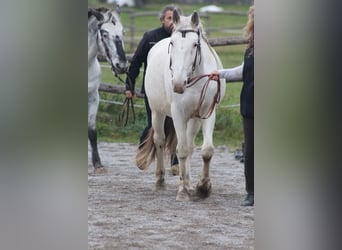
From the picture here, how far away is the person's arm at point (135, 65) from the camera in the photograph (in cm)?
641

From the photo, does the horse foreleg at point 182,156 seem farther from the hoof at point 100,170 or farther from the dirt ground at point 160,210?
the hoof at point 100,170

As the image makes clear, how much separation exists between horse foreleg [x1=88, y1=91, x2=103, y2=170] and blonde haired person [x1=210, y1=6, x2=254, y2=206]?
40.1 inches

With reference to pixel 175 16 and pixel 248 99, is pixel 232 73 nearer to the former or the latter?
pixel 248 99

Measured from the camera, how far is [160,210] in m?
6.38

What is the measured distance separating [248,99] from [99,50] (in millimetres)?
1183

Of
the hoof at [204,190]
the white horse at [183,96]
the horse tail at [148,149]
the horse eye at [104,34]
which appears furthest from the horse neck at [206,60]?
the hoof at [204,190]

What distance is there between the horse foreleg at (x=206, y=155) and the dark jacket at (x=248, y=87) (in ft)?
0.88

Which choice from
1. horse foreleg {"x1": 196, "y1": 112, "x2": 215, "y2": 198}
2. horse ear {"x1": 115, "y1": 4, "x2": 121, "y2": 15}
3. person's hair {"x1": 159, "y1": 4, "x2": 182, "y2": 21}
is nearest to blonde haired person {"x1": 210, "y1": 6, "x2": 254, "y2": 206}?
horse foreleg {"x1": 196, "y1": 112, "x2": 215, "y2": 198}

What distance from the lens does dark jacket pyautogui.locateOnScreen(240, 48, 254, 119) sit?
20.5 feet

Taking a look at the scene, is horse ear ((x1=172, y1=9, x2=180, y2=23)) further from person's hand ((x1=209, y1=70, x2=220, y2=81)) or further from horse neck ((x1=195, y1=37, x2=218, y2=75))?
person's hand ((x1=209, y1=70, x2=220, y2=81))
